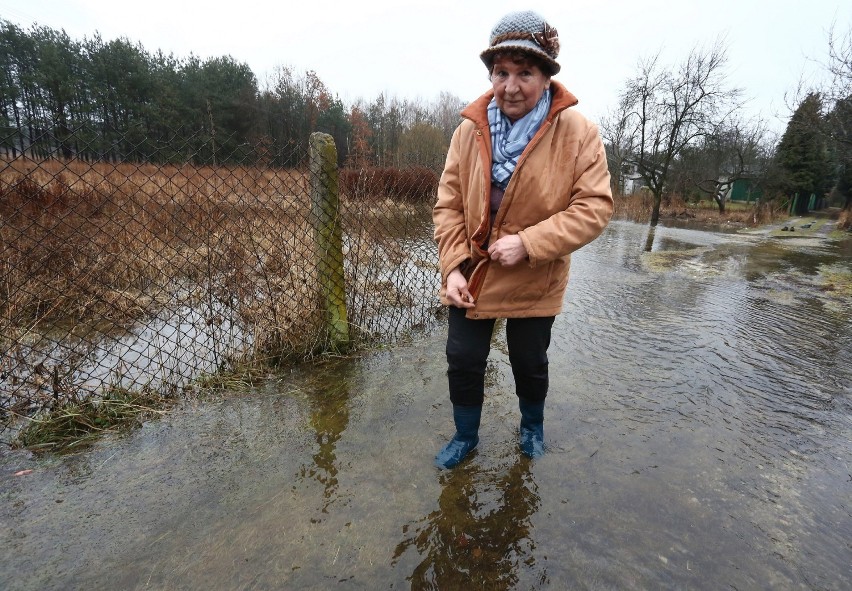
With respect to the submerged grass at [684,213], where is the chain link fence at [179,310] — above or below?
below

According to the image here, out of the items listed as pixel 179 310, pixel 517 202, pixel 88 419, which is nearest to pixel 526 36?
pixel 517 202

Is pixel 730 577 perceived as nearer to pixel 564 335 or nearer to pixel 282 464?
pixel 282 464

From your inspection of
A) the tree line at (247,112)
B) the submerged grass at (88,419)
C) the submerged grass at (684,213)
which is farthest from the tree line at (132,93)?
the submerged grass at (88,419)

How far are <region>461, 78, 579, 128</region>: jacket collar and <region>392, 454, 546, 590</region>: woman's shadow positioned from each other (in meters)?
1.57

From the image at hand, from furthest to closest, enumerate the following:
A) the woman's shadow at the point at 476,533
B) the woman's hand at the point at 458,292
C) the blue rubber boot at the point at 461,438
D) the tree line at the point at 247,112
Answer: the tree line at the point at 247,112
the blue rubber boot at the point at 461,438
the woman's hand at the point at 458,292
the woman's shadow at the point at 476,533

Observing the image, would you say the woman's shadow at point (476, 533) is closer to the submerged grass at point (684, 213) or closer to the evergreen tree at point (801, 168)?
the submerged grass at point (684, 213)

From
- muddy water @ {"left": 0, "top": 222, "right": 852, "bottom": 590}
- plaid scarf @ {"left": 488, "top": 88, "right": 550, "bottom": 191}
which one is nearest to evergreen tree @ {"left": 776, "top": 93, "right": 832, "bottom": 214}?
muddy water @ {"left": 0, "top": 222, "right": 852, "bottom": 590}

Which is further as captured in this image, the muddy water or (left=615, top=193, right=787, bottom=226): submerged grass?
(left=615, top=193, right=787, bottom=226): submerged grass

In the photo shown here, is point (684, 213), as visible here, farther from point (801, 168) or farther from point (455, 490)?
point (455, 490)

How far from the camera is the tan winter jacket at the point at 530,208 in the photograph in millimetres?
1692

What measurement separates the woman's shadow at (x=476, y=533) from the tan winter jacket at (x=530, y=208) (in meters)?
0.78

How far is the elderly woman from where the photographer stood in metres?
1.68

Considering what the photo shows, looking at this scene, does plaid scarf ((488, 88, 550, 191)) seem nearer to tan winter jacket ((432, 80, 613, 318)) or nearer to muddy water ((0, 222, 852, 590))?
tan winter jacket ((432, 80, 613, 318))

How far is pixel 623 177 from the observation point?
93.6 ft
